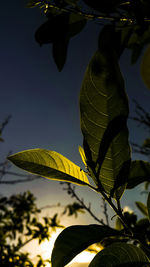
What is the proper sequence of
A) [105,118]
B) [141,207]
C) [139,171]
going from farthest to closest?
1. [141,207]
2. [139,171]
3. [105,118]

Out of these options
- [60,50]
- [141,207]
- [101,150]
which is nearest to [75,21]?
[60,50]

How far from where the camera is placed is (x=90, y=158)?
20.5 inches

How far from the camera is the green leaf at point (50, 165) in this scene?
572 mm

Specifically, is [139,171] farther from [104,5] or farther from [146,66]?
[104,5]

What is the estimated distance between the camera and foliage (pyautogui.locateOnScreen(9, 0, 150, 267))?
0.47 meters

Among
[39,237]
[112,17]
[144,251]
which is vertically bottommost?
[39,237]

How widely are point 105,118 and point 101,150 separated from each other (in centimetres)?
8

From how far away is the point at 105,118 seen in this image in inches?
19.0

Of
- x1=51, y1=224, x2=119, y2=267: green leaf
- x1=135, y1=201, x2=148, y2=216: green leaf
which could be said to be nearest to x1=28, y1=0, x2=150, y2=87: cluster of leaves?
x1=51, y1=224, x2=119, y2=267: green leaf

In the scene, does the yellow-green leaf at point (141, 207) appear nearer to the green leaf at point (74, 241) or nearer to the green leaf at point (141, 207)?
the green leaf at point (141, 207)

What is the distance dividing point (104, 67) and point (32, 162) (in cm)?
32

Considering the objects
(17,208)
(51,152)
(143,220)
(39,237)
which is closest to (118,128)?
(51,152)

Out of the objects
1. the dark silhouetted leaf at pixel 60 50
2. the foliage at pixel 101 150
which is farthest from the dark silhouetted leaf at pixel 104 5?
the dark silhouetted leaf at pixel 60 50

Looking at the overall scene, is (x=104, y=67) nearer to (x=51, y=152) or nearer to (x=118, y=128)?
(x=118, y=128)
